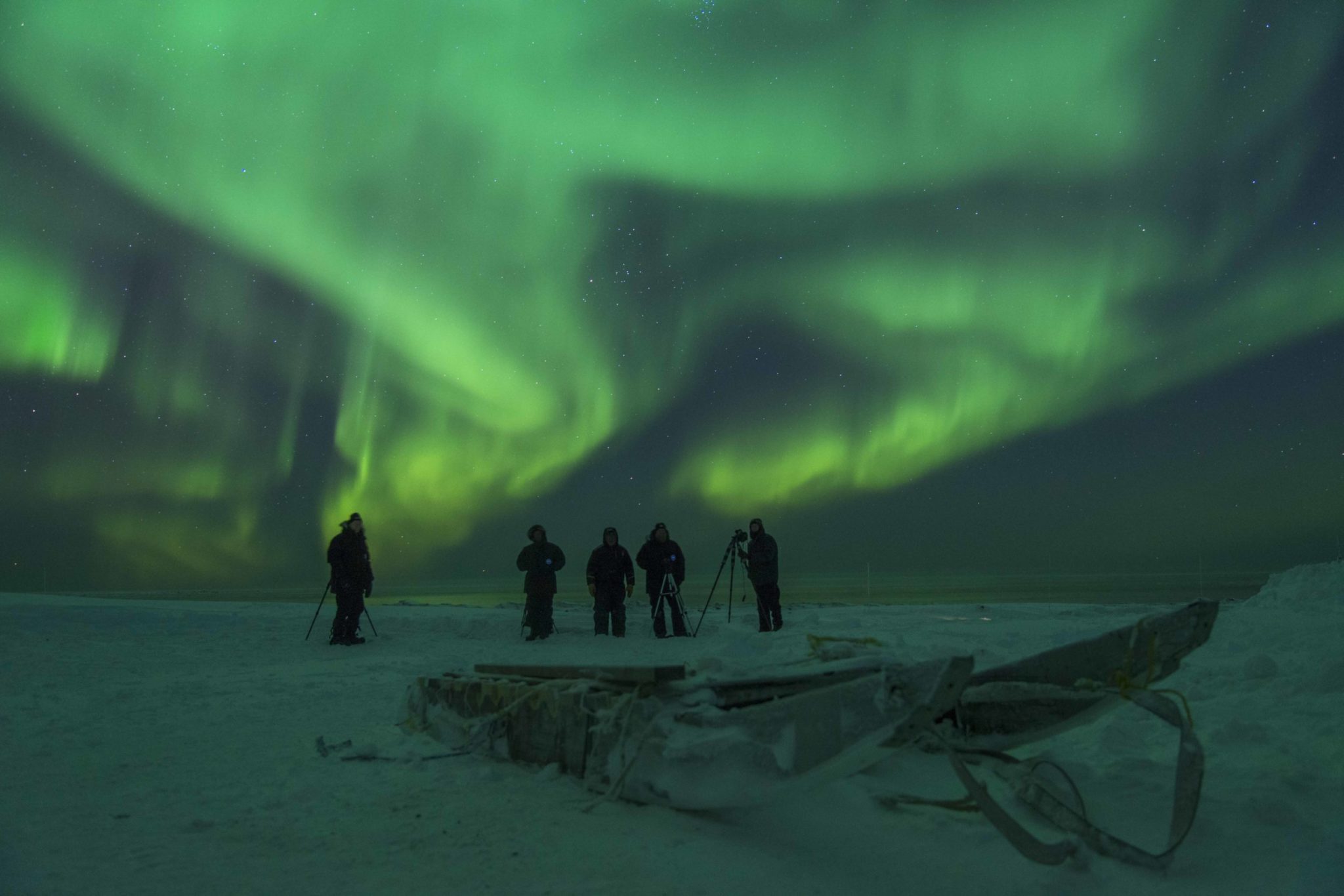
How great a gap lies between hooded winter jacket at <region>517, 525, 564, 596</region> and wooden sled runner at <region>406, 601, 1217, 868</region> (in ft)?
27.1

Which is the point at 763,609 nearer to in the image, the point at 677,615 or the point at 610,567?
the point at 677,615

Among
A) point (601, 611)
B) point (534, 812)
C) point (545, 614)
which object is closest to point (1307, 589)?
point (601, 611)

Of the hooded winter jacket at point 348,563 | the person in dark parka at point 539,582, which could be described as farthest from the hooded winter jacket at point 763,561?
the hooded winter jacket at point 348,563

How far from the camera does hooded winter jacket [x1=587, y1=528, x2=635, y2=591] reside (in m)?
13.0

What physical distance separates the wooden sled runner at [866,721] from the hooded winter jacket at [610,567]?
8.62 metres

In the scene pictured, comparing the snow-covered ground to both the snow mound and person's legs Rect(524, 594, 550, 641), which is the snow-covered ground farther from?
person's legs Rect(524, 594, 550, 641)

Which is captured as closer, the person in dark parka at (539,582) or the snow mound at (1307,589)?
the snow mound at (1307,589)

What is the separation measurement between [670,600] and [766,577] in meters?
1.56

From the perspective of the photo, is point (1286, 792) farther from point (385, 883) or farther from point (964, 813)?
point (385, 883)

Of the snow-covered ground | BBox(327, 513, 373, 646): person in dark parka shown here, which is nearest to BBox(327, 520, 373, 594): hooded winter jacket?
BBox(327, 513, 373, 646): person in dark parka

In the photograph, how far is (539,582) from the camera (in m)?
12.5

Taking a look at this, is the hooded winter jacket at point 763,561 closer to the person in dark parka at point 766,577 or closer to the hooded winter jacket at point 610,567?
the person in dark parka at point 766,577

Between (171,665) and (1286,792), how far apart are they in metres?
9.92

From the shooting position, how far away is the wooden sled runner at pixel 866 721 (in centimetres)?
289
